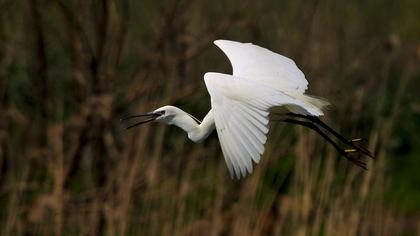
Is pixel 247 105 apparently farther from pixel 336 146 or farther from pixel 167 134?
pixel 167 134

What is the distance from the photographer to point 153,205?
4305 mm

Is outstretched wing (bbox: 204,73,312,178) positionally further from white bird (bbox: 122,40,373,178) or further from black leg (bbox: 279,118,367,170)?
black leg (bbox: 279,118,367,170)

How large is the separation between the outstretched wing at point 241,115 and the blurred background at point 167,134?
43.6 inches

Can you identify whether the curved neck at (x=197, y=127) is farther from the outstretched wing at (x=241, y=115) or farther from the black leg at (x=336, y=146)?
the black leg at (x=336, y=146)

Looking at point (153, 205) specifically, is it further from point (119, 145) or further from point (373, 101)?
point (373, 101)

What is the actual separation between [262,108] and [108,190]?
1.53 metres

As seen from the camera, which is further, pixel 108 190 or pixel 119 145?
pixel 119 145

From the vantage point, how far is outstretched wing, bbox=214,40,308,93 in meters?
3.47

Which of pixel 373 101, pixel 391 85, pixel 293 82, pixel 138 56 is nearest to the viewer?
pixel 293 82

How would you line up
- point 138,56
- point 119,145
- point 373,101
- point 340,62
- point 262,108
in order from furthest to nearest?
point 373,101 → point 138,56 → point 119,145 → point 340,62 → point 262,108

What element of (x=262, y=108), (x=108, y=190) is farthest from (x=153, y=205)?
(x=262, y=108)

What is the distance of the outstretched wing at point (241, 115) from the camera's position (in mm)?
2711

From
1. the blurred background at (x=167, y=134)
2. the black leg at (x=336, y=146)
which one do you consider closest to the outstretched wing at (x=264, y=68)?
the black leg at (x=336, y=146)

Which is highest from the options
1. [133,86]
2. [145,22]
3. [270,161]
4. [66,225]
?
[145,22]
